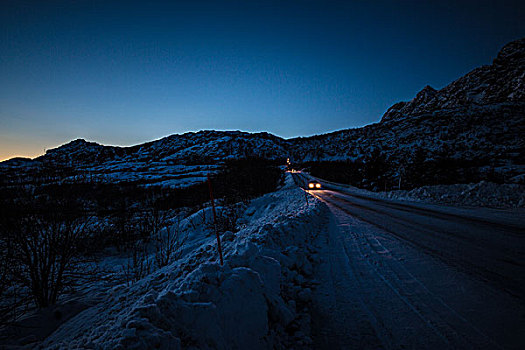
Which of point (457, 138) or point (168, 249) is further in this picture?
point (457, 138)

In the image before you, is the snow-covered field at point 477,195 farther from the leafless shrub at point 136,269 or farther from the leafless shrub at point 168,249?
the leafless shrub at point 136,269

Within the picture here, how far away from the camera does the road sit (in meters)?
2.29

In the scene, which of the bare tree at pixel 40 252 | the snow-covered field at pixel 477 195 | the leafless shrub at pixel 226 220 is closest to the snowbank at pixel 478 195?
the snow-covered field at pixel 477 195

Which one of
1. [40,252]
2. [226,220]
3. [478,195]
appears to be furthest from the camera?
[226,220]

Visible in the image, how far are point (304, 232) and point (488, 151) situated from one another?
5953cm

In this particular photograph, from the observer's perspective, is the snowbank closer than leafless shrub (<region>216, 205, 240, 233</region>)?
Yes

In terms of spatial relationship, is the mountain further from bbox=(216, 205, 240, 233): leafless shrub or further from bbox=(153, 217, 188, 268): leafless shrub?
bbox=(216, 205, 240, 233): leafless shrub

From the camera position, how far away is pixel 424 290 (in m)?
3.15

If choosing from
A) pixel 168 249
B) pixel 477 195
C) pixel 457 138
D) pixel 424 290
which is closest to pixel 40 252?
pixel 168 249

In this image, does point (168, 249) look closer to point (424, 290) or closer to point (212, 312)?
point (212, 312)

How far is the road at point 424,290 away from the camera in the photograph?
7.50ft

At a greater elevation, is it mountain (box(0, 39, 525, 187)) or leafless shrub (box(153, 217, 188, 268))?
mountain (box(0, 39, 525, 187))

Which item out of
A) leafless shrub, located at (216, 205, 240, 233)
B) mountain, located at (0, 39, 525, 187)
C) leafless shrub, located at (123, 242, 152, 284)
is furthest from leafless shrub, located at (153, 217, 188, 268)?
mountain, located at (0, 39, 525, 187)

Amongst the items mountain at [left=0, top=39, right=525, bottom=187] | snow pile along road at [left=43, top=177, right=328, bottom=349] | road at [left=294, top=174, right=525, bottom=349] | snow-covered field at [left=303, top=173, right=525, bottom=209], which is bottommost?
snow-covered field at [left=303, top=173, right=525, bottom=209]
